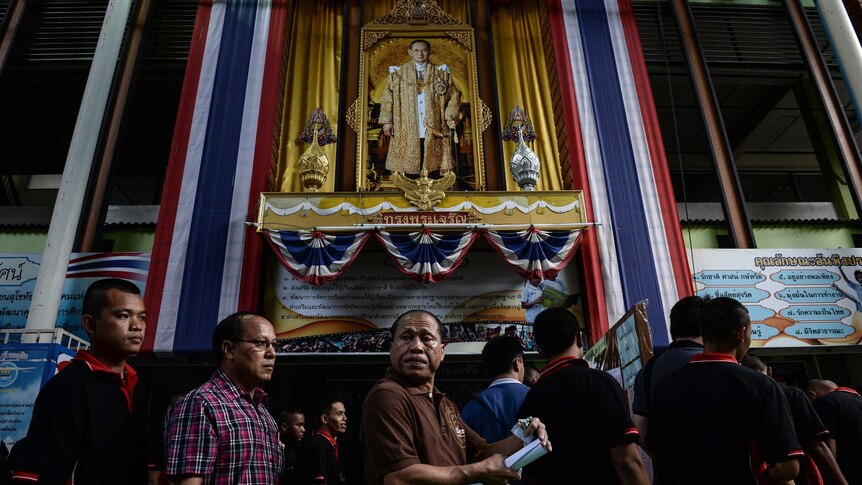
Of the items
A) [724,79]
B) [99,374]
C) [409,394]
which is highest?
[724,79]

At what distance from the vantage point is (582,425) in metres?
2.08

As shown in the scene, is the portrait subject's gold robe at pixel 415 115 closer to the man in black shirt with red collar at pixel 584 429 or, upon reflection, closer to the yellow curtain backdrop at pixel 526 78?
the yellow curtain backdrop at pixel 526 78

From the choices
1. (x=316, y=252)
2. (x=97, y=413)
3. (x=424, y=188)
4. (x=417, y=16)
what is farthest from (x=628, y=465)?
(x=417, y=16)

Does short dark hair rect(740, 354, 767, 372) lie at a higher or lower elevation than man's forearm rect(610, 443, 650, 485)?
higher

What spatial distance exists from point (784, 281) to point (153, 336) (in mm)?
6523

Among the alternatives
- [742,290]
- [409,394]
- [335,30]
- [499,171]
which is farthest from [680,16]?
[409,394]

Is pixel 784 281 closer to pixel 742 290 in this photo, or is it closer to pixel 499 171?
pixel 742 290

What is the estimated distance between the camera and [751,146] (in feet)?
36.7

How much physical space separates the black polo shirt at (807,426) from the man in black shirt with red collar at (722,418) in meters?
0.24

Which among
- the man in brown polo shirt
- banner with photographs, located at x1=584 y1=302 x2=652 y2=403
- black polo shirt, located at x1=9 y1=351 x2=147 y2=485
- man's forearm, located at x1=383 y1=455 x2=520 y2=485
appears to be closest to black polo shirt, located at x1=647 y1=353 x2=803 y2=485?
the man in brown polo shirt

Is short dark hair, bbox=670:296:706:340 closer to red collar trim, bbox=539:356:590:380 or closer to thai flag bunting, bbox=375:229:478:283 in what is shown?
red collar trim, bbox=539:356:590:380

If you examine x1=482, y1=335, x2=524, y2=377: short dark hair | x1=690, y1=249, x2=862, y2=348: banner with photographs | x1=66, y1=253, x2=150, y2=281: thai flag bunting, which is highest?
x1=66, y1=253, x2=150, y2=281: thai flag bunting

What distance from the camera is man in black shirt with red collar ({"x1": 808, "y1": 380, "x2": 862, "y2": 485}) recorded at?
116 inches

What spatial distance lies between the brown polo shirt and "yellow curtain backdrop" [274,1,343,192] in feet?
18.4
